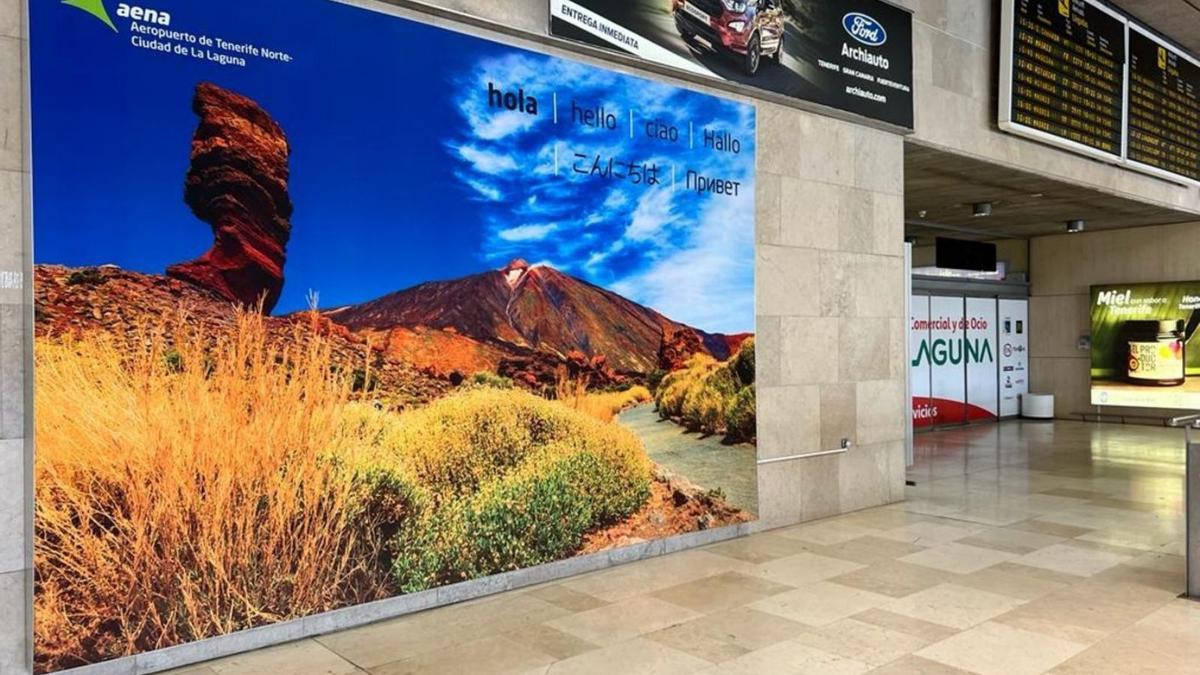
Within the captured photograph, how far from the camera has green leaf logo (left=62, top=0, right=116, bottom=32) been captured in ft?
13.2

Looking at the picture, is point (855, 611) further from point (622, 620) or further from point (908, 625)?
point (622, 620)

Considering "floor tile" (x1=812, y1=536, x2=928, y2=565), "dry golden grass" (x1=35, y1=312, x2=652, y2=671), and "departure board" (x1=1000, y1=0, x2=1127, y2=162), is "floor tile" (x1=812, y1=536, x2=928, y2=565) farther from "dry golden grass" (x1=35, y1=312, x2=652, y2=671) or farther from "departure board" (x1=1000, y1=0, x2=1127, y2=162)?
"departure board" (x1=1000, y1=0, x2=1127, y2=162)

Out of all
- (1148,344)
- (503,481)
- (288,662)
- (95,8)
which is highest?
(95,8)

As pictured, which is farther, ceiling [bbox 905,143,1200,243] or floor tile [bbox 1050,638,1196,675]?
ceiling [bbox 905,143,1200,243]

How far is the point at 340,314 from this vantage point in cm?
488

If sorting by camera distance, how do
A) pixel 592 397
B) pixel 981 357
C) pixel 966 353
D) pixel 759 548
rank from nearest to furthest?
pixel 592 397 < pixel 759 548 < pixel 966 353 < pixel 981 357

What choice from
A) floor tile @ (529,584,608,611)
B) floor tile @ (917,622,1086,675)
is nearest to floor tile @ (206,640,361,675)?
floor tile @ (529,584,608,611)

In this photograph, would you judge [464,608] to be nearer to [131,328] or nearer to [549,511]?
[549,511]

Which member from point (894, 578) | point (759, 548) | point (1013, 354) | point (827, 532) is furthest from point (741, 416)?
point (1013, 354)

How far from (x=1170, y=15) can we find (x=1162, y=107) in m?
1.29

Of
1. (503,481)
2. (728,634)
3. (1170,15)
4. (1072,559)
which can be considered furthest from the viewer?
(1170,15)

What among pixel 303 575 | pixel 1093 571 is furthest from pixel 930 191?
pixel 303 575

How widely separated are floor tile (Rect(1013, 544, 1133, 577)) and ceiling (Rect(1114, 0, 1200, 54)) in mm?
7780

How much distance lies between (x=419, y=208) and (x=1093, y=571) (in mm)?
5233
